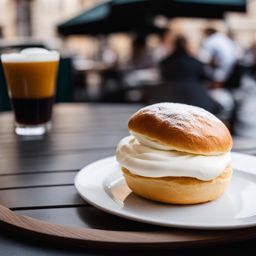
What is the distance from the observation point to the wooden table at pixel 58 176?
0.67m

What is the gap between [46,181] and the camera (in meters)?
0.96

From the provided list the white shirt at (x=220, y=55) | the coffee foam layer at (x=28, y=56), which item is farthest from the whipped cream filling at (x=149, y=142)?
the white shirt at (x=220, y=55)

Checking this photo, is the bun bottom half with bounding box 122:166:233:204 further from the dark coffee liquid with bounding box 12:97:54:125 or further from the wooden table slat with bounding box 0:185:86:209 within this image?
the dark coffee liquid with bounding box 12:97:54:125

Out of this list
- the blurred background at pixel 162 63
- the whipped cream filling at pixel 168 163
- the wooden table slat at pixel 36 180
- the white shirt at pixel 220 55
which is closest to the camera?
the whipped cream filling at pixel 168 163

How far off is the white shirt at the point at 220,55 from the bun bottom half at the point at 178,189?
4.81 m

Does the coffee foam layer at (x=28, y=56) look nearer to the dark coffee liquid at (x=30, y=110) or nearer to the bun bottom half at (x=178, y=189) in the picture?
the dark coffee liquid at (x=30, y=110)

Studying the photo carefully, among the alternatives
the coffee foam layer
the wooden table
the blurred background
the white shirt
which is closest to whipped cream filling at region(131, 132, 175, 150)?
the wooden table

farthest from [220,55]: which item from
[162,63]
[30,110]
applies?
[30,110]

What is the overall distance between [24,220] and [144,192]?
213 millimetres

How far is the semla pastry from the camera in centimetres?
78

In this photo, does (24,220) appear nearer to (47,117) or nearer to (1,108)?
(47,117)

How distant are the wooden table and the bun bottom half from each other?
0.08 m

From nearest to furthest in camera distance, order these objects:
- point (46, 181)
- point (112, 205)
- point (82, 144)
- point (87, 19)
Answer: point (112, 205) → point (46, 181) → point (82, 144) → point (87, 19)

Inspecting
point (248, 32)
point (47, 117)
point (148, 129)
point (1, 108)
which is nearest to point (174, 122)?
point (148, 129)
